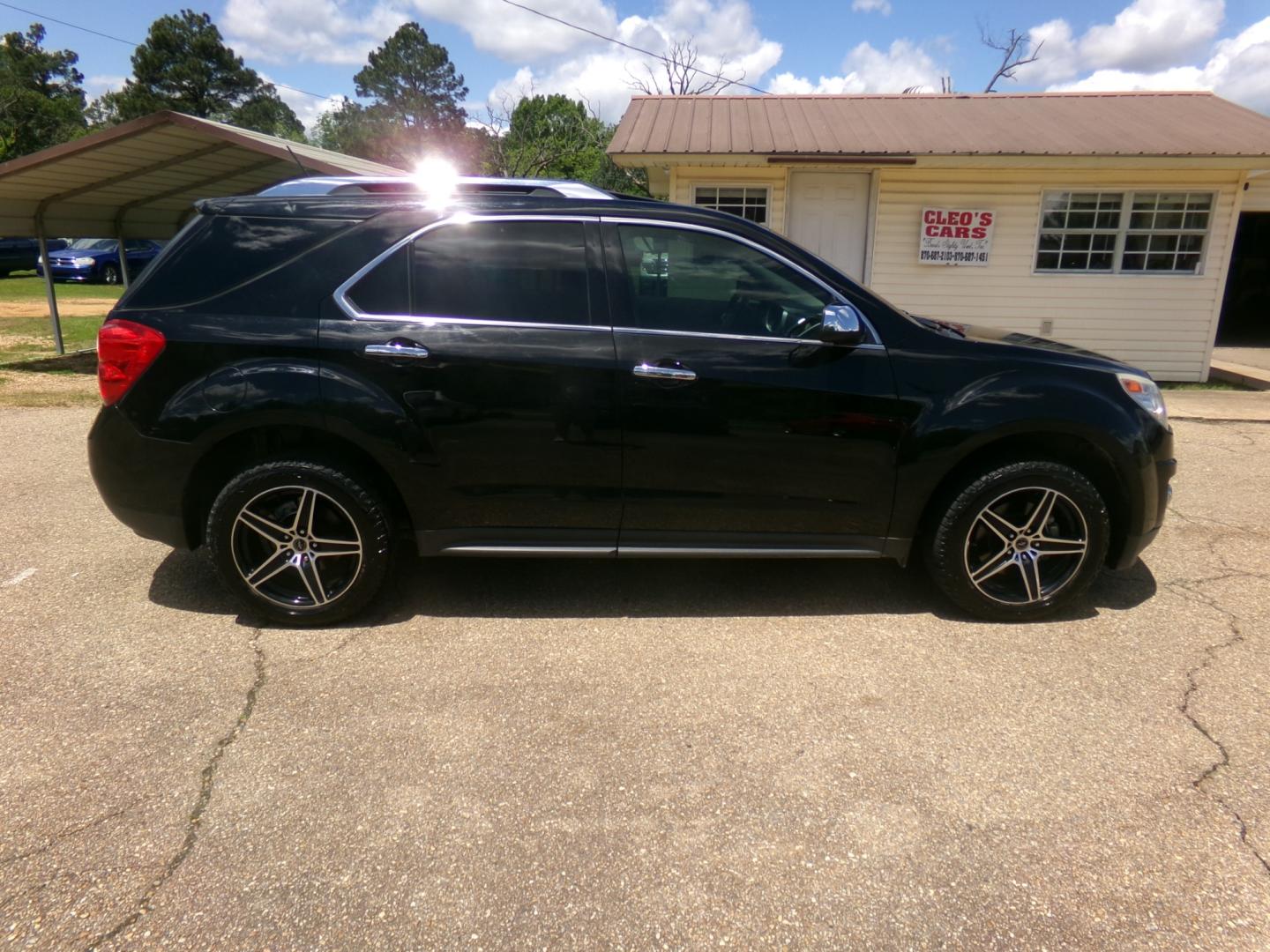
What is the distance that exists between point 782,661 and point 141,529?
9.32 feet

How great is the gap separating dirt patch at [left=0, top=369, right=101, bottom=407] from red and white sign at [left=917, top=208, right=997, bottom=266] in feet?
33.0

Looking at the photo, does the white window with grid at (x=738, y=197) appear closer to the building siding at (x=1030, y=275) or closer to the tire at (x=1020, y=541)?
the building siding at (x=1030, y=275)

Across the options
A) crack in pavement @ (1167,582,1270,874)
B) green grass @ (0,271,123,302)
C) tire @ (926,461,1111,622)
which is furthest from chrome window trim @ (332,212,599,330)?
green grass @ (0,271,123,302)

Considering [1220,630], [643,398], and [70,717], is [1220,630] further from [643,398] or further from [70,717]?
[70,717]

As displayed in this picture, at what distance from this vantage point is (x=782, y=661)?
3.36m

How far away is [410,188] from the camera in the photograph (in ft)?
11.8

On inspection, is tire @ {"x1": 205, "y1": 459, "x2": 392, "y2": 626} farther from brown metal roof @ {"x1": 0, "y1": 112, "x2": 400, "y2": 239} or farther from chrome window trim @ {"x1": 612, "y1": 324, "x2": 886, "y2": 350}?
brown metal roof @ {"x1": 0, "y1": 112, "x2": 400, "y2": 239}

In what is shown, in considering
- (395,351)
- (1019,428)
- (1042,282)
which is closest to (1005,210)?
(1042,282)

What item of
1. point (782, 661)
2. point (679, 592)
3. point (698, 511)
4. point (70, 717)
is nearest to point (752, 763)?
point (782, 661)

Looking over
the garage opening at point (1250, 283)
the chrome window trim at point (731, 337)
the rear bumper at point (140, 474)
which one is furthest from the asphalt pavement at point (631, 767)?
the garage opening at point (1250, 283)

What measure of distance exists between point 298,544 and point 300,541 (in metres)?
0.01

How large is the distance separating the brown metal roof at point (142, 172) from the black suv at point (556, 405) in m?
4.98

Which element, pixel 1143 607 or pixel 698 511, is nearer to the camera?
pixel 698 511

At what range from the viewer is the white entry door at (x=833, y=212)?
1058 centimetres
